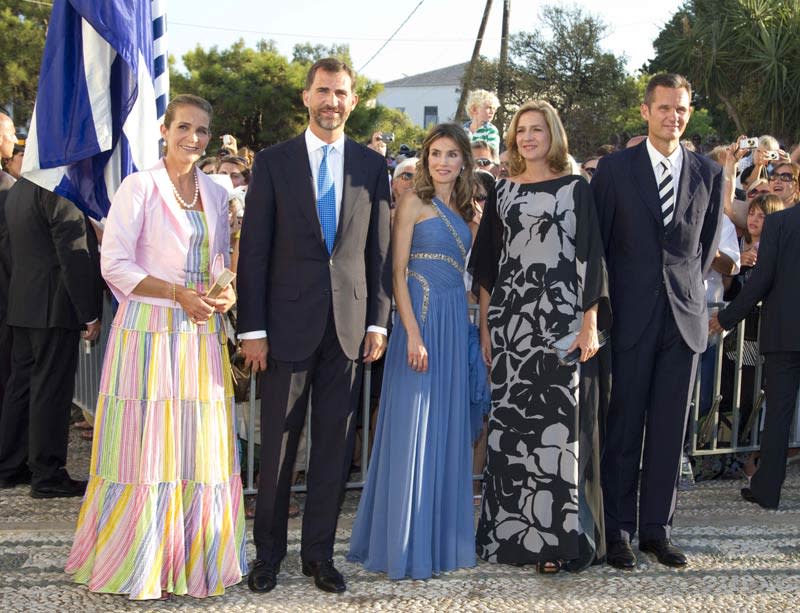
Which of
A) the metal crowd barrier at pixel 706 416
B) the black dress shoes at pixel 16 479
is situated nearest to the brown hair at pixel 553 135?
the metal crowd barrier at pixel 706 416

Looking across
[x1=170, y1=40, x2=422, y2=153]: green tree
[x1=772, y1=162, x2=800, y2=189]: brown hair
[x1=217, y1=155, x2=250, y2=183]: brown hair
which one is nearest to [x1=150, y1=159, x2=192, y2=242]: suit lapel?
[x1=217, y1=155, x2=250, y2=183]: brown hair

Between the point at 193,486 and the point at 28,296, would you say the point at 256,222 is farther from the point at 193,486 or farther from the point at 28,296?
the point at 28,296

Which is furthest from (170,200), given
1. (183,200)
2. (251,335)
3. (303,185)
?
(251,335)

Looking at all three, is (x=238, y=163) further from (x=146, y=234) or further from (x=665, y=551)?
(x=665, y=551)

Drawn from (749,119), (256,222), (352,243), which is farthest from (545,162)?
(749,119)

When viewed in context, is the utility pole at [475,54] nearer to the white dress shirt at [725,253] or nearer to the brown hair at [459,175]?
the white dress shirt at [725,253]

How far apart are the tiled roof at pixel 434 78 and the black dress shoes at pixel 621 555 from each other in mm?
74638

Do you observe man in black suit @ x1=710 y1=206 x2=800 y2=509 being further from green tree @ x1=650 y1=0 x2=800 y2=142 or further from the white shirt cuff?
green tree @ x1=650 y1=0 x2=800 y2=142

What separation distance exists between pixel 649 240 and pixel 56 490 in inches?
143

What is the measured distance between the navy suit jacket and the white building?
7353 cm

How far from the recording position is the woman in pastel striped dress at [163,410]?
4043 millimetres

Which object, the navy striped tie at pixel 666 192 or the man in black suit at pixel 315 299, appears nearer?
the man in black suit at pixel 315 299

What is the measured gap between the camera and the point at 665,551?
15.3 feet

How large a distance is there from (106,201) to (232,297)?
155 centimetres
